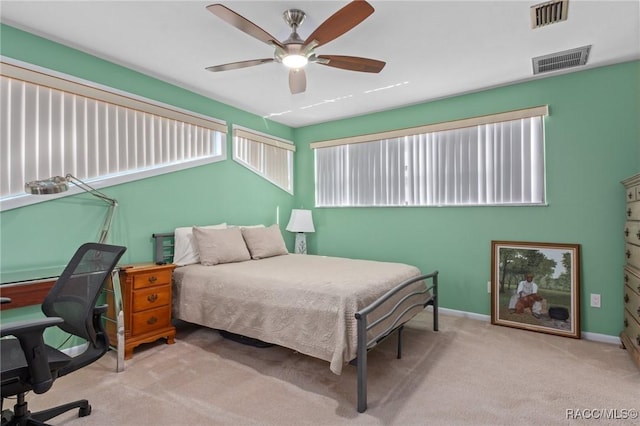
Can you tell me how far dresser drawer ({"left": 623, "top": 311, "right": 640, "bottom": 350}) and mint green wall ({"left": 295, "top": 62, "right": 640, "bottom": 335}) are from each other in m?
0.15

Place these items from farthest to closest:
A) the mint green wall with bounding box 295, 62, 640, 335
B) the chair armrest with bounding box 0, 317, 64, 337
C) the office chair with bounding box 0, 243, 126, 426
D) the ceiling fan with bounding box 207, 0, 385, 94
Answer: the mint green wall with bounding box 295, 62, 640, 335 < the ceiling fan with bounding box 207, 0, 385, 94 < the office chair with bounding box 0, 243, 126, 426 < the chair armrest with bounding box 0, 317, 64, 337

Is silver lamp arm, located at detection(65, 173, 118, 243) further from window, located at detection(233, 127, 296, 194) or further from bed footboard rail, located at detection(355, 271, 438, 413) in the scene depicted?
bed footboard rail, located at detection(355, 271, 438, 413)

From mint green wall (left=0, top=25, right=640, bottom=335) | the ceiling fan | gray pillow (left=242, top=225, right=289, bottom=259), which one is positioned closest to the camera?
the ceiling fan

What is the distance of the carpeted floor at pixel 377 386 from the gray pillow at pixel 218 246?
2.65 feet

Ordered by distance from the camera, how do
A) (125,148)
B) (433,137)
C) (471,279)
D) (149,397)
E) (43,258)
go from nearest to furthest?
(149,397), (43,258), (125,148), (471,279), (433,137)

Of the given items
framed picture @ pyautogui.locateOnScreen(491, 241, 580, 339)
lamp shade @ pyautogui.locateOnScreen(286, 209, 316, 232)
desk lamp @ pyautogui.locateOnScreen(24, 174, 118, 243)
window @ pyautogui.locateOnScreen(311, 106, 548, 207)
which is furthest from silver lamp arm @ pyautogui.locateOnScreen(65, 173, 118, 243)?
framed picture @ pyautogui.locateOnScreen(491, 241, 580, 339)

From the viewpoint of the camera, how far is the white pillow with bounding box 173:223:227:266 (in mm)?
3381

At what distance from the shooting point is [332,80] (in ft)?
11.3

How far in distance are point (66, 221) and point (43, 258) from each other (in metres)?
0.33

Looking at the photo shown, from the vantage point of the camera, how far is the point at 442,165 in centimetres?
399

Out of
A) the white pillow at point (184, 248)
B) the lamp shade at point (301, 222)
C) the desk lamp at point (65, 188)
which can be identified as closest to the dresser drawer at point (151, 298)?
the white pillow at point (184, 248)

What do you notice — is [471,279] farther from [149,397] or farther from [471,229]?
[149,397]

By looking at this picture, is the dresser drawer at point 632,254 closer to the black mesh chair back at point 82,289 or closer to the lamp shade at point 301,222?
the lamp shade at point 301,222

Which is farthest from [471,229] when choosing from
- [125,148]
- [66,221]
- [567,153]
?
[66,221]
